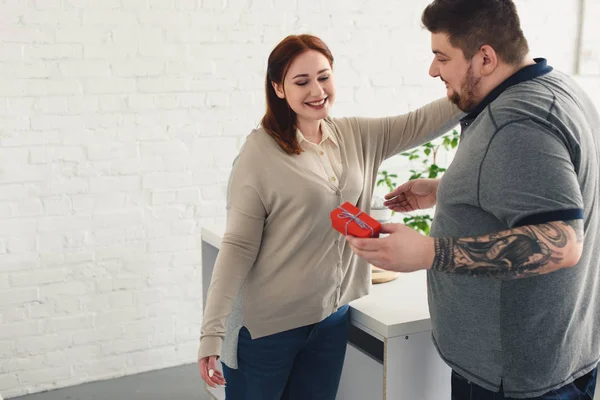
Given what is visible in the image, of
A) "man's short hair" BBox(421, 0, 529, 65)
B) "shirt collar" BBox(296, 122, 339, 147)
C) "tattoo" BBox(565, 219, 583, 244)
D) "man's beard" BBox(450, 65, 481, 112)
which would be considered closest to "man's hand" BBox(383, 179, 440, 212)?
"shirt collar" BBox(296, 122, 339, 147)

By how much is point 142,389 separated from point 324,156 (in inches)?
67.9

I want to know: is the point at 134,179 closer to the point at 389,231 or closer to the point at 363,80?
the point at 363,80

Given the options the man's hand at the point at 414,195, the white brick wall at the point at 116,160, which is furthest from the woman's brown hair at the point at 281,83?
the white brick wall at the point at 116,160

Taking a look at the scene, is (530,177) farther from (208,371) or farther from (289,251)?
(208,371)

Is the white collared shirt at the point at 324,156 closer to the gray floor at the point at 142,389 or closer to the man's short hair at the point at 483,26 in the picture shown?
the man's short hair at the point at 483,26

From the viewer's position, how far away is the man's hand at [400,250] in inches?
53.2

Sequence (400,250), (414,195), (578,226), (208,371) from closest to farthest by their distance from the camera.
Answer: (578,226), (400,250), (208,371), (414,195)

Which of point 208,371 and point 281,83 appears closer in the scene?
point 208,371

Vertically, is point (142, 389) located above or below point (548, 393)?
below

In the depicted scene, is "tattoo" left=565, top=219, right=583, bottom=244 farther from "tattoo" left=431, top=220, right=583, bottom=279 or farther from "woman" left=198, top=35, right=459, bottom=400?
"woman" left=198, top=35, right=459, bottom=400

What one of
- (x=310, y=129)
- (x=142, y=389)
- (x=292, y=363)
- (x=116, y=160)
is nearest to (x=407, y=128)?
(x=310, y=129)

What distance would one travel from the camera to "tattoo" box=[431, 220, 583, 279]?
126cm

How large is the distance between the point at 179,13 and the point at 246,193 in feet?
5.29

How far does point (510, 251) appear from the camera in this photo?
4.24ft
